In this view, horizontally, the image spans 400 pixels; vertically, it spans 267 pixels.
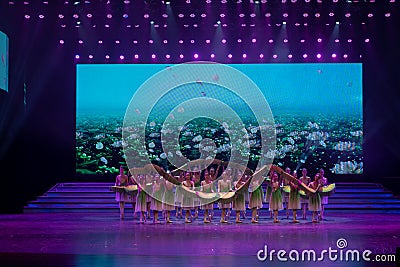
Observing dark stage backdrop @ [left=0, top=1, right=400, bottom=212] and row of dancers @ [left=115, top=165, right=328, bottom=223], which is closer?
row of dancers @ [left=115, top=165, right=328, bottom=223]

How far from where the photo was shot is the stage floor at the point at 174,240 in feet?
23.6

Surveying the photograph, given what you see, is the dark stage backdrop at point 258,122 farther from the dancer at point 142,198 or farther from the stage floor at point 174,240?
the dancer at point 142,198

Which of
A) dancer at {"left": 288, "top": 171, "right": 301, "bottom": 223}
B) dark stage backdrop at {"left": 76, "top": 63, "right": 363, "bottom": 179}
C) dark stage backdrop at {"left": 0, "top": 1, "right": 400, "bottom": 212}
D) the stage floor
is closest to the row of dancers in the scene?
dancer at {"left": 288, "top": 171, "right": 301, "bottom": 223}

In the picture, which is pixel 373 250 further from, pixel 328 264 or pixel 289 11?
pixel 289 11

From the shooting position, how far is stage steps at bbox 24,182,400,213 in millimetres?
16531

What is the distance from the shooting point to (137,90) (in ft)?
58.4

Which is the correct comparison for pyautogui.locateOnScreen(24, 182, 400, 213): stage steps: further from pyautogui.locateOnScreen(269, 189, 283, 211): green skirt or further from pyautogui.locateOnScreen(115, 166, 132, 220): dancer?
pyautogui.locateOnScreen(269, 189, 283, 211): green skirt

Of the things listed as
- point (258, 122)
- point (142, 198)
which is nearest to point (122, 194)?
point (142, 198)

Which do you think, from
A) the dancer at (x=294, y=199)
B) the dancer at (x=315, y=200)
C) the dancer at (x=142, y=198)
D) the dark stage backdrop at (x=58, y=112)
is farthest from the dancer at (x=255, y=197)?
the dark stage backdrop at (x=58, y=112)

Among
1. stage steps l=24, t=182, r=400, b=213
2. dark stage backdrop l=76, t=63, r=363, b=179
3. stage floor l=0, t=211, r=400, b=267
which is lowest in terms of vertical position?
stage floor l=0, t=211, r=400, b=267

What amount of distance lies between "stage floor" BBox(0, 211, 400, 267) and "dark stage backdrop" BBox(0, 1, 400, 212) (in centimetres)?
419

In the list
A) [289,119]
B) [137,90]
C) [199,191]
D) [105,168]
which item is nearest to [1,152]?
[105,168]

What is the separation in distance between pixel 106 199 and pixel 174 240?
26.5 feet

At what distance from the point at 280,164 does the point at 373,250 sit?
9.83 meters
